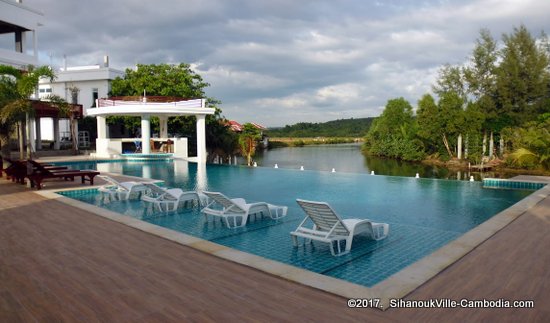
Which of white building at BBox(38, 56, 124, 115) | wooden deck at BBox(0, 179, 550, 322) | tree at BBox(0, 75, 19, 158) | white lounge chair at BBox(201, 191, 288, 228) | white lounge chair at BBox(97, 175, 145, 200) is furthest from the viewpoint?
white building at BBox(38, 56, 124, 115)

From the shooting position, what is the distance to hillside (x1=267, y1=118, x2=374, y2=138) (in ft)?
343

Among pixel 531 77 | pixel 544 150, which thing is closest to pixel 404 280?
pixel 544 150

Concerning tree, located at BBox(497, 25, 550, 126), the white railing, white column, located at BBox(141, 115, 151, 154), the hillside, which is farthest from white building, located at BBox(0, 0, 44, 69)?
the hillside

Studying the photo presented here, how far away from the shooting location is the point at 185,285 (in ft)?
14.1

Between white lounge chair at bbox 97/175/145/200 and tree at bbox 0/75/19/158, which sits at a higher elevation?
tree at bbox 0/75/19/158

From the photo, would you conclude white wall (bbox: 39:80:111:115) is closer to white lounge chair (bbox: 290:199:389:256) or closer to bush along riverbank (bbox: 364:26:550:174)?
bush along riverbank (bbox: 364:26:550:174)

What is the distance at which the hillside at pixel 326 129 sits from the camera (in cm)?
10450

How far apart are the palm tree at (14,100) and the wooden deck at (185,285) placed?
10.3 m

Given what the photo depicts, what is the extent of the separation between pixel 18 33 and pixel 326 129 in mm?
85856

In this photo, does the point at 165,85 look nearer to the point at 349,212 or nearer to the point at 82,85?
the point at 82,85

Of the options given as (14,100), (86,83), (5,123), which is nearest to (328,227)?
(5,123)

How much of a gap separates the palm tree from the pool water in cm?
487

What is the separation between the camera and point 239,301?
387 cm

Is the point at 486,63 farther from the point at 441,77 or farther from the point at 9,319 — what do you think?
the point at 9,319
